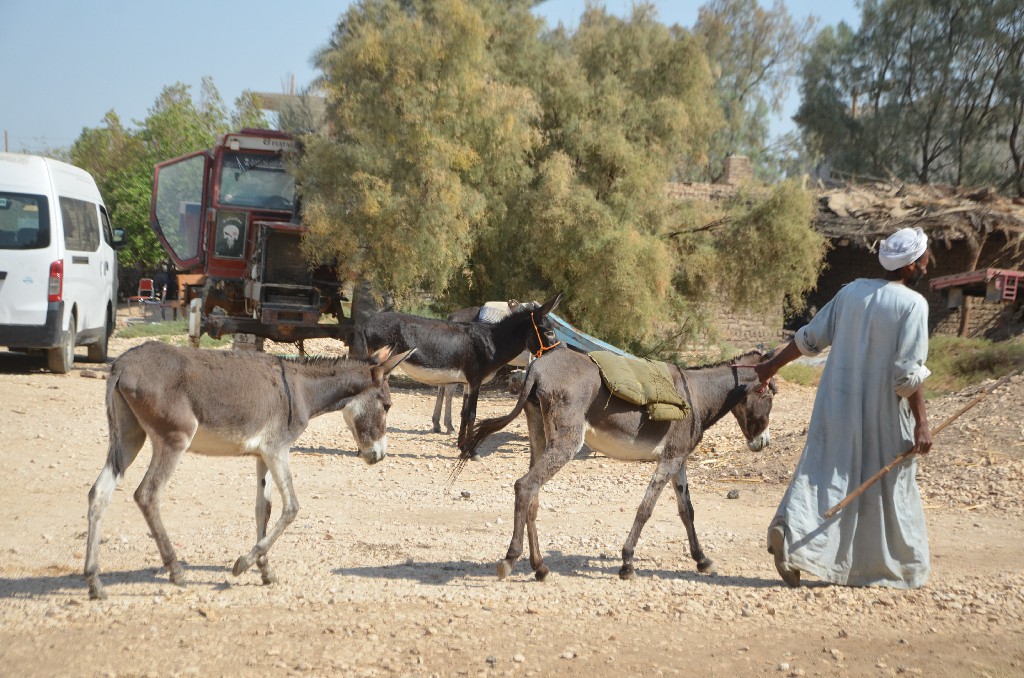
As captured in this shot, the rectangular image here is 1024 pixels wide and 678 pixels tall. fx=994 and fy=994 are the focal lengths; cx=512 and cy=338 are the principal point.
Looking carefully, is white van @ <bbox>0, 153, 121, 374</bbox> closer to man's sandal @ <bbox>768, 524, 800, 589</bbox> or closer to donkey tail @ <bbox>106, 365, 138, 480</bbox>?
donkey tail @ <bbox>106, 365, 138, 480</bbox>

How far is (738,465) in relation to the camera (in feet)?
32.9

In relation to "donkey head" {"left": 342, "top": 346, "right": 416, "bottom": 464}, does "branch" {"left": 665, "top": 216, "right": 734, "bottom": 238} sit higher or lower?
higher

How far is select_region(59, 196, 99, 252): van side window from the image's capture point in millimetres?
13172

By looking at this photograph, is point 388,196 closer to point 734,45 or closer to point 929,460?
point 929,460

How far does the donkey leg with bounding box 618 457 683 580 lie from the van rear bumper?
9089mm

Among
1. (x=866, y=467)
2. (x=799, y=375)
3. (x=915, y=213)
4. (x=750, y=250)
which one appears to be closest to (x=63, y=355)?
(x=750, y=250)

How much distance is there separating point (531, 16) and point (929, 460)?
10926mm

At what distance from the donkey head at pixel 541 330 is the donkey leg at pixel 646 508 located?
5074 millimetres

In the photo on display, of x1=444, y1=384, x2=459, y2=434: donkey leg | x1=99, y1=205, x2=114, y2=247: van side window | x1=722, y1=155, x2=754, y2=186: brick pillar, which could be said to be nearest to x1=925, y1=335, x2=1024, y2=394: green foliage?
x1=444, y1=384, x2=459, y2=434: donkey leg

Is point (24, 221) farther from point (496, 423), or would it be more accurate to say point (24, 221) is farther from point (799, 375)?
point (799, 375)

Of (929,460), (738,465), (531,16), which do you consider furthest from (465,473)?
(531,16)

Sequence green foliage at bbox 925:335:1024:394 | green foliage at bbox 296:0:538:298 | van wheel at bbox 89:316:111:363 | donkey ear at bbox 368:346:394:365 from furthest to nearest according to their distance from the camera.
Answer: van wheel at bbox 89:316:111:363, green foliage at bbox 925:335:1024:394, green foliage at bbox 296:0:538:298, donkey ear at bbox 368:346:394:365

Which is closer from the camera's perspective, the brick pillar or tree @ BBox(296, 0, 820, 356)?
tree @ BBox(296, 0, 820, 356)

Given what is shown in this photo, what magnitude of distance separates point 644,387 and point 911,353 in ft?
5.27
